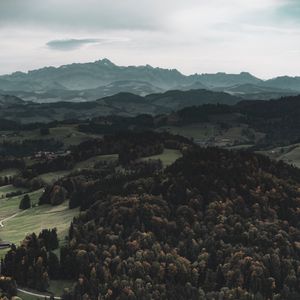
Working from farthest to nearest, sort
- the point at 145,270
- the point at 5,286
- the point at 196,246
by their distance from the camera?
the point at 196,246
the point at 145,270
the point at 5,286

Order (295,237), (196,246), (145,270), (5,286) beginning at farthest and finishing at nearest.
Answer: (295,237), (196,246), (145,270), (5,286)

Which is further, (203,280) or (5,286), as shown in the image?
(203,280)

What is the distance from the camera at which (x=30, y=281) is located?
158750mm

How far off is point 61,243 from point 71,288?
114ft

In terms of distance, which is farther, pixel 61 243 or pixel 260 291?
pixel 61 243

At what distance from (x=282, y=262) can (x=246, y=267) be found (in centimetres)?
1226

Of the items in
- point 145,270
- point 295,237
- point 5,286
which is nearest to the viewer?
point 5,286

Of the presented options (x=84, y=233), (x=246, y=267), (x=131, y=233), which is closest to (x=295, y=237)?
(x=246, y=267)

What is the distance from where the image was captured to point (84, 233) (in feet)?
618

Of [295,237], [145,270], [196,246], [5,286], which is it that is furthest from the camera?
[295,237]

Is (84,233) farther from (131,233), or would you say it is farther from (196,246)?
(196,246)

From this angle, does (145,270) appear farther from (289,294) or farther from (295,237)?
(295,237)

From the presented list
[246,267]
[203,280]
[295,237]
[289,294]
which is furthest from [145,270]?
[295,237]

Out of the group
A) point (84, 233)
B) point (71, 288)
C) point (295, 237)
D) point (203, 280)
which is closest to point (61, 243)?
point (84, 233)
